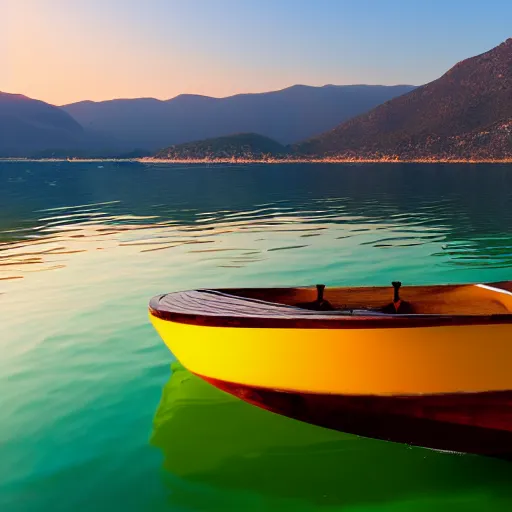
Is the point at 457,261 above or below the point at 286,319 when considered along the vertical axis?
below

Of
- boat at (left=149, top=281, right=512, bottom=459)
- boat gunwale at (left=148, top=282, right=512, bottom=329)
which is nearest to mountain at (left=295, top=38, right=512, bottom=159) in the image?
boat at (left=149, top=281, right=512, bottom=459)

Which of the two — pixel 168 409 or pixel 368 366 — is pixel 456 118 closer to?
pixel 168 409

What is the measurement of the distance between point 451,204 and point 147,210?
2185 centimetres

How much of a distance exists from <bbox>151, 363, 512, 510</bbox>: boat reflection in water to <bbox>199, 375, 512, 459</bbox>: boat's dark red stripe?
0.84ft

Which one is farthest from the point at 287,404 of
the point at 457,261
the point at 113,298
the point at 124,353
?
the point at 457,261

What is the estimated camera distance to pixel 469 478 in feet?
21.6

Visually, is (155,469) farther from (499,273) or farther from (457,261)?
(457,261)

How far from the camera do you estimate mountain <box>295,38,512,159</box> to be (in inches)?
6658

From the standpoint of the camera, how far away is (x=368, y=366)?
6.34 meters

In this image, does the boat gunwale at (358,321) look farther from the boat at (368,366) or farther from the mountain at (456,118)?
the mountain at (456,118)

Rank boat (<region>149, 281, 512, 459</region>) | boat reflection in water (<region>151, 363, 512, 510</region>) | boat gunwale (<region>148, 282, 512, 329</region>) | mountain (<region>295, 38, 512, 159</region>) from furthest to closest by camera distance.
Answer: mountain (<region>295, 38, 512, 159</region>), boat reflection in water (<region>151, 363, 512, 510</region>), boat (<region>149, 281, 512, 459</region>), boat gunwale (<region>148, 282, 512, 329</region>)

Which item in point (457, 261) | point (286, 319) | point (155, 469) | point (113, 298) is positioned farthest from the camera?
point (457, 261)

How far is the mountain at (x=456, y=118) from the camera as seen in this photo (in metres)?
169

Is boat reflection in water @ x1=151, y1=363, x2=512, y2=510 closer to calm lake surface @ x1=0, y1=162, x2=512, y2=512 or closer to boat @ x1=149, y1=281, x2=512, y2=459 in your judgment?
calm lake surface @ x1=0, y1=162, x2=512, y2=512
